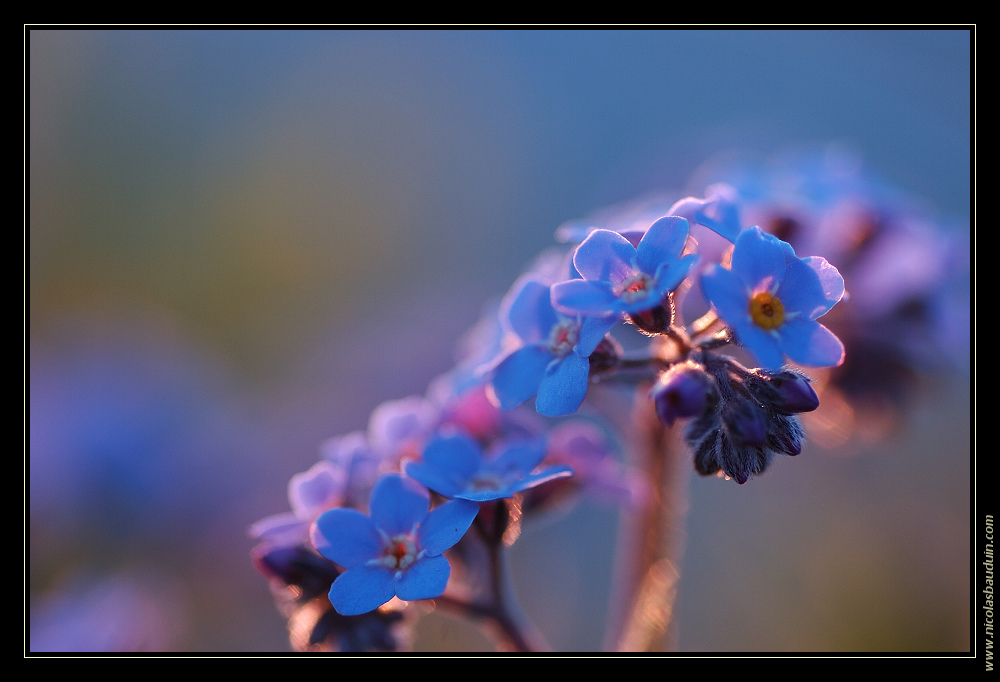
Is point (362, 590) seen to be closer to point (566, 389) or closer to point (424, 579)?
point (424, 579)

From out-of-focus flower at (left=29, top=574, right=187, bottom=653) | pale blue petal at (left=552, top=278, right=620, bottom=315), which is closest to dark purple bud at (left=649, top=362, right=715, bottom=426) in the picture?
pale blue petal at (left=552, top=278, right=620, bottom=315)

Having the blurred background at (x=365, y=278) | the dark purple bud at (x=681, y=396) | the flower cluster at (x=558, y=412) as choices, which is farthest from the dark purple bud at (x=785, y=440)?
the blurred background at (x=365, y=278)

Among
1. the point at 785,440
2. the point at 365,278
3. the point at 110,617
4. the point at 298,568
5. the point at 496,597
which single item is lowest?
the point at 110,617

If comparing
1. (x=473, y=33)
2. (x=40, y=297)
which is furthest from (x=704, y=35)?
(x=40, y=297)

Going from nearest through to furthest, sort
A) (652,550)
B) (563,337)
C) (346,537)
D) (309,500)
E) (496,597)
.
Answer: (346,537) < (563,337) < (309,500) < (496,597) < (652,550)

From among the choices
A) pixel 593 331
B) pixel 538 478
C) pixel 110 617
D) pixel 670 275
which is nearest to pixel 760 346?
pixel 670 275
